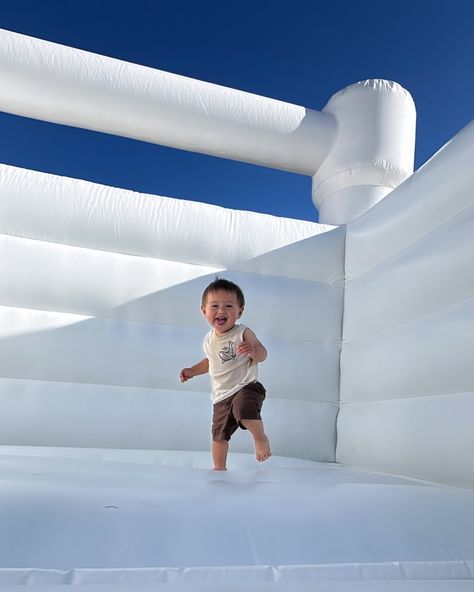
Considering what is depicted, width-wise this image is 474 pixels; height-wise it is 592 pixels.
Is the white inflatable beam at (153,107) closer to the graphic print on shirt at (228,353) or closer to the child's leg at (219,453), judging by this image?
the graphic print on shirt at (228,353)

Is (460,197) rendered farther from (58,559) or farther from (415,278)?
(58,559)

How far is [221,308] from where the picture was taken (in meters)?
1.24

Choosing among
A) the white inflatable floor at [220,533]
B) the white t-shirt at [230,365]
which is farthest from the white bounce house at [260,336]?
the white t-shirt at [230,365]

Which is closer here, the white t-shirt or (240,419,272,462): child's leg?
(240,419,272,462): child's leg

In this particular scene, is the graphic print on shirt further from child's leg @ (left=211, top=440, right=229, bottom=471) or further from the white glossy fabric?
the white glossy fabric

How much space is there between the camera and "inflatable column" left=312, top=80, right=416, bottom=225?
1956 millimetres

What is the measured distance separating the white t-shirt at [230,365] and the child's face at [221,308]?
0.11 feet

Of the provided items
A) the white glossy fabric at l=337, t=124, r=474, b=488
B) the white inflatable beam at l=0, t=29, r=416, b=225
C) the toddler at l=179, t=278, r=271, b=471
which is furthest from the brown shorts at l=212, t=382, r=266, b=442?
the white inflatable beam at l=0, t=29, r=416, b=225

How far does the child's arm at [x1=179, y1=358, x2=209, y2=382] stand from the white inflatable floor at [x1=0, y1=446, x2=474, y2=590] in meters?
0.48

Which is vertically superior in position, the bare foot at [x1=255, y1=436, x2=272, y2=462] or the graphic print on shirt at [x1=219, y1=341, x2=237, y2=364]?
the graphic print on shirt at [x1=219, y1=341, x2=237, y2=364]

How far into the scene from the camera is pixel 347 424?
5.04 feet

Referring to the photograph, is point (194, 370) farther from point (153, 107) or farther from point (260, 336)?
point (153, 107)

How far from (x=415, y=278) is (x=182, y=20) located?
164 cm

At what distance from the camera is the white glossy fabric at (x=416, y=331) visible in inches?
42.6
